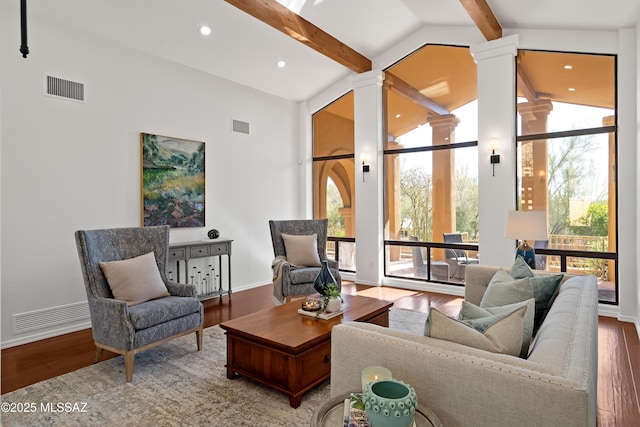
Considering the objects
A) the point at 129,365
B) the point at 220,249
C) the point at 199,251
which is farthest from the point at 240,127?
the point at 129,365

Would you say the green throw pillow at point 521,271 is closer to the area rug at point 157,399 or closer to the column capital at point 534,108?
the area rug at point 157,399

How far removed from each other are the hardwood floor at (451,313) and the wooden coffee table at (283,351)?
137 cm

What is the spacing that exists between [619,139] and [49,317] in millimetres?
6329

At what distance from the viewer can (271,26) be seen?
4.52 m

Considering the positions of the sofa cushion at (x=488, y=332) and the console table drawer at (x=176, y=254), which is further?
the console table drawer at (x=176, y=254)

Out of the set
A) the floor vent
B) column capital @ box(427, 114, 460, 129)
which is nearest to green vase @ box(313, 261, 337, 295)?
the floor vent

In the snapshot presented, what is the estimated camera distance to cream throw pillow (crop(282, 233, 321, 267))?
4980mm

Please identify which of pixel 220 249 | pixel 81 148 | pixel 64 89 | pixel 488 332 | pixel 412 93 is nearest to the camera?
pixel 488 332

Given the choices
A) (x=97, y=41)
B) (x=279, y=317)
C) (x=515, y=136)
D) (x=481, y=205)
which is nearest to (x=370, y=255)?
(x=481, y=205)

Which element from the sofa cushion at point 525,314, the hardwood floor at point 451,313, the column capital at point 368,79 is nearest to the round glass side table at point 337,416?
the sofa cushion at point 525,314

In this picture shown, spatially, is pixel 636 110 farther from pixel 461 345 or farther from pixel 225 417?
pixel 225 417

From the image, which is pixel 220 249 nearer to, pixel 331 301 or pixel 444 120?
pixel 331 301

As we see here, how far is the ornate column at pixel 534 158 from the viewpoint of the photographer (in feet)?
15.5

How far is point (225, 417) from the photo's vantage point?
2.31 metres
